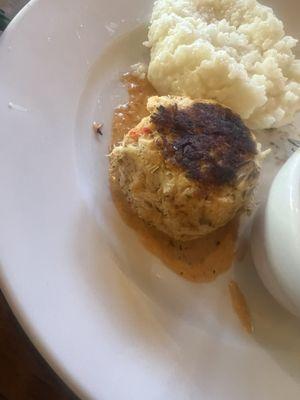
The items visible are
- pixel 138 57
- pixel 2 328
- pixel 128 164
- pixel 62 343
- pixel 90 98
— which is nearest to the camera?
pixel 62 343

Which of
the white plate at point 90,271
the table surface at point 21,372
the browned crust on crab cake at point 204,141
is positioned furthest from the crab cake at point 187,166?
the table surface at point 21,372

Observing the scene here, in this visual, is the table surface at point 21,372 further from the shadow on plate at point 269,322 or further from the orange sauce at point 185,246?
the shadow on plate at point 269,322

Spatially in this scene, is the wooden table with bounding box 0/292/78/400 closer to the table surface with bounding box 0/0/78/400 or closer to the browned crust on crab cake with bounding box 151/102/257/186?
Result: the table surface with bounding box 0/0/78/400

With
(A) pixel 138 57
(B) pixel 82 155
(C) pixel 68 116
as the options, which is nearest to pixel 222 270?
(B) pixel 82 155

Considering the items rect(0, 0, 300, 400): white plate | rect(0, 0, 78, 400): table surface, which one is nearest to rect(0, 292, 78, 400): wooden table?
rect(0, 0, 78, 400): table surface

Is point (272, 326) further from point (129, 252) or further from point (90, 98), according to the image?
point (90, 98)
